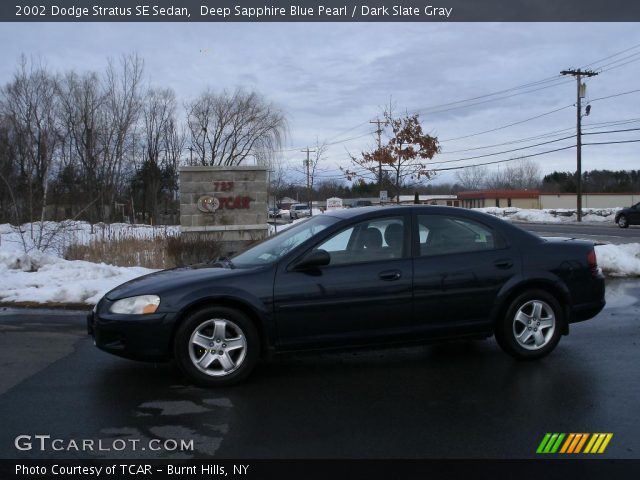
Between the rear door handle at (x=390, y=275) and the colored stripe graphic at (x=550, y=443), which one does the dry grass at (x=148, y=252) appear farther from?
the colored stripe graphic at (x=550, y=443)

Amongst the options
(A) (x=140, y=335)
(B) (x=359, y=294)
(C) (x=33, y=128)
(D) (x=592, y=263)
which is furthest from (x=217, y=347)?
(C) (x=33, y=128)

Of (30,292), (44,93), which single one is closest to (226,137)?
(44,93)

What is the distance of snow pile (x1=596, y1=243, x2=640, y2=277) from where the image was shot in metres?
11.0

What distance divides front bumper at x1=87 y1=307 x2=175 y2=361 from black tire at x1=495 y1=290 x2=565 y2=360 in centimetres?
308

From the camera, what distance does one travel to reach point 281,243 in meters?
5.62

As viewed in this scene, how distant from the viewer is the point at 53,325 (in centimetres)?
737

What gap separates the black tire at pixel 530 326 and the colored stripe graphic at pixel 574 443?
1.67 m

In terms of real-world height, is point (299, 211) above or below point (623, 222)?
above

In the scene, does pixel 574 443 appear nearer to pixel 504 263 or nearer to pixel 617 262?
pixel 504 263

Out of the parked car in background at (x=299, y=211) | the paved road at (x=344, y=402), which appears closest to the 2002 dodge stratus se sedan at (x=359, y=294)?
the paved road at (x=344, y=402)

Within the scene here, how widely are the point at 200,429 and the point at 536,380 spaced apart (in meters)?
2.91

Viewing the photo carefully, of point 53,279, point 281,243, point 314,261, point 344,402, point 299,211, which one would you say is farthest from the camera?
point 299,211

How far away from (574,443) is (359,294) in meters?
2.06

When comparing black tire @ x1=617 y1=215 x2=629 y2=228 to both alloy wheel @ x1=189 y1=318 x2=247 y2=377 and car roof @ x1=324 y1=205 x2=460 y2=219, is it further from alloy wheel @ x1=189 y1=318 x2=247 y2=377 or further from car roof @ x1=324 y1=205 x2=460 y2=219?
alloy wheel @ x1=189 y1=318 x2=247 y2=377
